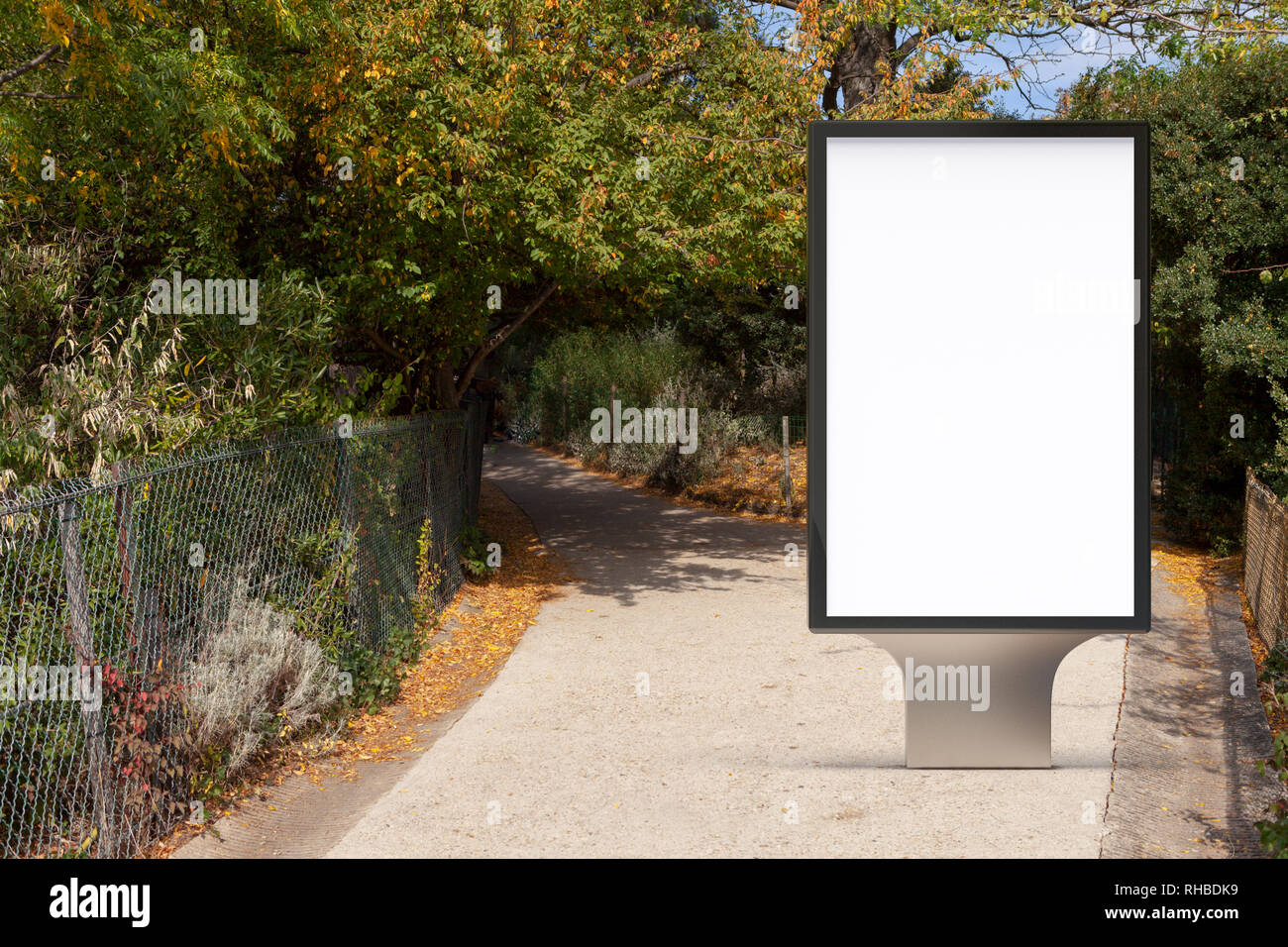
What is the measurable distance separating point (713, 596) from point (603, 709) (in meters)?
4.12

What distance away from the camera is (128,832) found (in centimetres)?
486

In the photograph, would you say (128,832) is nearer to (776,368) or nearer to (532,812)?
(532,812)

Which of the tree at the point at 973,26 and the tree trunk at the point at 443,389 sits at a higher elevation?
the tree at the point at 973,26

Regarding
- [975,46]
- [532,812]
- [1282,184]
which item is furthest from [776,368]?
[532,812]

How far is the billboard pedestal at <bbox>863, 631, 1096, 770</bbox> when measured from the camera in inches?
176

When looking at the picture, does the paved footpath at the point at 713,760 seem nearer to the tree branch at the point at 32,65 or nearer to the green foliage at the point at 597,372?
the tree branch at the point at 32,65

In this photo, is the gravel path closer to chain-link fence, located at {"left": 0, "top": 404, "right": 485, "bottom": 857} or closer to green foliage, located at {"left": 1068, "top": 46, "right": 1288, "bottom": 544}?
green foliage, located at {"left": 1068, "top": 46, "right": 1288, "bottom": 544}

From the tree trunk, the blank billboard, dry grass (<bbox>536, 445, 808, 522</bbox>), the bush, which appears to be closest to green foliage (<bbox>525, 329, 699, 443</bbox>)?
dry grass (<bbox>536, 445, 808, 522</bbox>)

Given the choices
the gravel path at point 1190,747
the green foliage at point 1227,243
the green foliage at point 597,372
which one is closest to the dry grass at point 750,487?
the green foliage at point 597,372

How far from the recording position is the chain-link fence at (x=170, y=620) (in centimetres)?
470

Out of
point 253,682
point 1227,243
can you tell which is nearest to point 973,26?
point 1227,243

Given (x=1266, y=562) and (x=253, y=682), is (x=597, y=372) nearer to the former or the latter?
(x=1266, y=562)

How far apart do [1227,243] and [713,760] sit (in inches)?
358

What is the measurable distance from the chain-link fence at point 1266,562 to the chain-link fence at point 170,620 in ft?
21.5
